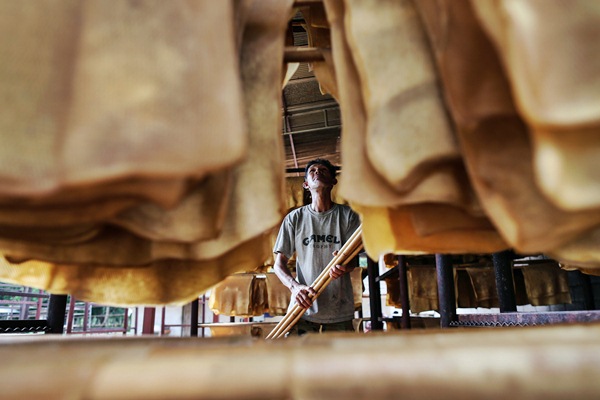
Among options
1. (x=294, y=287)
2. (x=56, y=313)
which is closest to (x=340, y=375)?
(x=56, y=313)

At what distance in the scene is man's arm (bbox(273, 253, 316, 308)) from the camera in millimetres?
1775

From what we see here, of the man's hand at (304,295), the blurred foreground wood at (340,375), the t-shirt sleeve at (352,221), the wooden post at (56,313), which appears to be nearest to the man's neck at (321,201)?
the t-shirt sleeve at (352,221)

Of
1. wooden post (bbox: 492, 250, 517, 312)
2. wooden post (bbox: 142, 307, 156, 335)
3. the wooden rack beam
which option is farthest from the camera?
wooden post (bbox: 142, 307, 156, 335)

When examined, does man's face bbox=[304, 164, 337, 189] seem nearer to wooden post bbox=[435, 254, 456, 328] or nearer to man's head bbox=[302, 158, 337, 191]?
man's head bbox=[302, 158, 337, 191]

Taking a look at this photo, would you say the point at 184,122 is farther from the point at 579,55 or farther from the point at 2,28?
the point at 579,55

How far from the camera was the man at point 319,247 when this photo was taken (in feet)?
6.87

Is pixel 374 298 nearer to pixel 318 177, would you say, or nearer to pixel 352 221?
pixel 352 221

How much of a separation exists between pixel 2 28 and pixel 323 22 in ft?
1.82

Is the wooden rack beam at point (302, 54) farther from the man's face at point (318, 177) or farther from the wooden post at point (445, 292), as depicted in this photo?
the man's face at point (318, 177)

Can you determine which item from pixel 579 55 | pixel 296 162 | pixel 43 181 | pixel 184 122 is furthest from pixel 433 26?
pixel 296 162

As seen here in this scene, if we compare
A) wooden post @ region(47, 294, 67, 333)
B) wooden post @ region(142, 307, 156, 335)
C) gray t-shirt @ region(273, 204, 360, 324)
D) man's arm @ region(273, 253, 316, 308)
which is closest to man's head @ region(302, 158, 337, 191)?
gray t-shirt @ region(273, 204, 360, 324)

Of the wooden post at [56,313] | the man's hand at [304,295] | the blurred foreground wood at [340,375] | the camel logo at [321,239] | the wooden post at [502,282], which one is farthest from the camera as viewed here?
the camel logo at [321,239]

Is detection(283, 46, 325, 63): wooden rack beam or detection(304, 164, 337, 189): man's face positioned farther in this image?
detection(304, 164, 337, 189): man's face

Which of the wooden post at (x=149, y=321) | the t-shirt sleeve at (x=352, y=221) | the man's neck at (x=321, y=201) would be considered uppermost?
the man's neck at (x=321, y=201)
